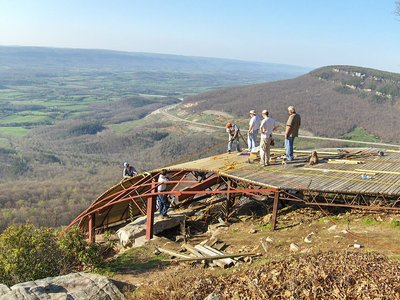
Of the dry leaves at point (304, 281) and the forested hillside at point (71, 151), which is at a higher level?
the dry leaves at point (304, 281)

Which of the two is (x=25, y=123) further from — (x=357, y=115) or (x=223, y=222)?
(x=223, y=222)

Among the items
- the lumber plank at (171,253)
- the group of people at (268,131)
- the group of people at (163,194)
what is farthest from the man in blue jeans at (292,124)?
the lumber plank at (171,253)

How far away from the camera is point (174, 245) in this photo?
579 inches

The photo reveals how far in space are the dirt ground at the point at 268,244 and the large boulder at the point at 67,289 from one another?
640 mm

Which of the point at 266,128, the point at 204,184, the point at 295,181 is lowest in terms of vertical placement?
the point at 204,184

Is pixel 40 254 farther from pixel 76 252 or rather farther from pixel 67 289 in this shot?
pixel 67 289

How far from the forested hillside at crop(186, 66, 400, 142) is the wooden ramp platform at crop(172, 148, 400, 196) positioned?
264ft

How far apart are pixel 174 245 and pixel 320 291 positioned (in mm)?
7638

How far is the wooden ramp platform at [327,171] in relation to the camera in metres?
13.2

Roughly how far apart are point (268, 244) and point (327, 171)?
15.4 ft

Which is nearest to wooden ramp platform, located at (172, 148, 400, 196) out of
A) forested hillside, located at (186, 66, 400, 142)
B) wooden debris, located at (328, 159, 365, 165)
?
wooden debris, located at (328, 159, 365, 165)

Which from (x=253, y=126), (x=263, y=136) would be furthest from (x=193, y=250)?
(x=253, y=126)

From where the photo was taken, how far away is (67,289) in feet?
33.4

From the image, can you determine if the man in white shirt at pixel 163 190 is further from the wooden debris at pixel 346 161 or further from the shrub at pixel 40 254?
the wooden debris at pixel 346 161
